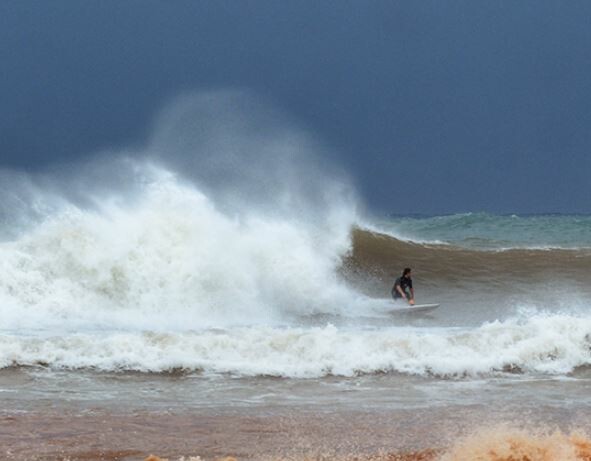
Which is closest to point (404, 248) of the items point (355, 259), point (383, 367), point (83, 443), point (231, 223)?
point (355, 259)

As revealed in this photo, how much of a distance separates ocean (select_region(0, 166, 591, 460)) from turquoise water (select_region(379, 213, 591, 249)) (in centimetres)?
615

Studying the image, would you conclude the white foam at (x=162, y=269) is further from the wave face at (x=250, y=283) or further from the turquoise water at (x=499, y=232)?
the turquoise water at (x=499, y=232)

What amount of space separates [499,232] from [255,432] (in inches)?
1101

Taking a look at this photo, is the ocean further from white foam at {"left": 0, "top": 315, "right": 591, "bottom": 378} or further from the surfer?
the surfer

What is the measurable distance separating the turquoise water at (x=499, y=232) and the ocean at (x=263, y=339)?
615 cm

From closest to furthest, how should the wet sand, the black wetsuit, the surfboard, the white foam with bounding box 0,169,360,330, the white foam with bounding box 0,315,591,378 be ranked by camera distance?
the wet sand < the white foam with bounding box 0,315,591,378 < the white foam with bounding box 0,169,360,330 < the surfboard < the black wetsuit

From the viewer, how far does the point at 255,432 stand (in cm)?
629

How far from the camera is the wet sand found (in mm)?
5645

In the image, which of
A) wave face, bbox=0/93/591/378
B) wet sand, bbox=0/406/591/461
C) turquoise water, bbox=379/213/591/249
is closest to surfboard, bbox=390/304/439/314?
wave face, bbox=0/93/591/378

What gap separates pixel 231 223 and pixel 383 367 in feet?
26.8

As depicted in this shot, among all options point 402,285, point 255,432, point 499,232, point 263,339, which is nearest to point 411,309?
point 402,285

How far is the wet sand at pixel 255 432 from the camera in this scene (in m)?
5.64

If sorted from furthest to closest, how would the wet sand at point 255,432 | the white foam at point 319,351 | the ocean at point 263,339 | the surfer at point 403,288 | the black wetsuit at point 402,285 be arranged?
the black wetsuit at point 402,285 < the surfer at point 403,288 < the white foam at point 319,351 < the ocean at point 263,339 < the wet sand at point 255,432

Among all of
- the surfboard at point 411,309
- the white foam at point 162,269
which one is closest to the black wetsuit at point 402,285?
the surfboard at point 411,309
